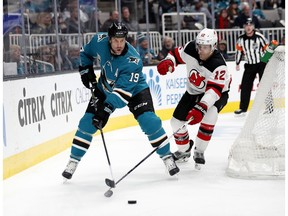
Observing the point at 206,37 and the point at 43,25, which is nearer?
the point at 206,37

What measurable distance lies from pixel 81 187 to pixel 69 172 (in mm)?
179

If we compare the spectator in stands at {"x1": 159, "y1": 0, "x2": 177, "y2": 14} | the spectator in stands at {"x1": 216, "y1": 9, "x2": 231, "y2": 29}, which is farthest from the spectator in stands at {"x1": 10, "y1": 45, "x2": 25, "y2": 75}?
the spectator in stands at {"x1": 216, "y1": 9, "x2": 231, "y2": 29}

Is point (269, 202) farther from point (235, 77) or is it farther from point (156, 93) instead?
point (235, 77)

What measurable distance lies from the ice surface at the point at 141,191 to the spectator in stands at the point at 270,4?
6477 mm

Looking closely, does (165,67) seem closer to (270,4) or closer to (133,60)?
(133,60)

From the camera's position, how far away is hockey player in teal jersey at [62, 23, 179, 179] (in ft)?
15.5

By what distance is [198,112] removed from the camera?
516 centimetres

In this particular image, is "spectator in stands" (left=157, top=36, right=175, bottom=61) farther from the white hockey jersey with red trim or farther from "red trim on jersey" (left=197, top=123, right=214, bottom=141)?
"red trim on jersey" (left=197, top=123, right=214, bottom=141)

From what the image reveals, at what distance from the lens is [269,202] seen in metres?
4.27

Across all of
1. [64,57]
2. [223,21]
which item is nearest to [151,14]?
[223,21]

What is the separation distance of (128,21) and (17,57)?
3.61 metres

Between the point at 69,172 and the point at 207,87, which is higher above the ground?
the point at 207,87

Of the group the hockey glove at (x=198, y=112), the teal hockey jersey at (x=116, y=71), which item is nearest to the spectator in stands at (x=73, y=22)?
the teal hockey jersey at (x=116, y=71)

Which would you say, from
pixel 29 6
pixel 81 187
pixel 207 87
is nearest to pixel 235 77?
pixel 29 6
